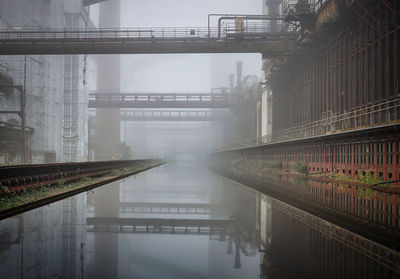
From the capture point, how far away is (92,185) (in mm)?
17156

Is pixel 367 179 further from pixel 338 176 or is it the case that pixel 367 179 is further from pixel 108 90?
pixel 108 90

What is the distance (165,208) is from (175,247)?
5543mm

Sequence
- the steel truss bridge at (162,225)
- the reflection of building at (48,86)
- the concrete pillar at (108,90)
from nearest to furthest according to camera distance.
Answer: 1. the steel truss bridge at (162,225)
2. the reflection of building at (48,86)
3. the concrete pillar at (108,90)

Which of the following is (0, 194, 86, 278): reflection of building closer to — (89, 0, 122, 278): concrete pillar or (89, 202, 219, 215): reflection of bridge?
(89, 202, 219, 215): reflection of bridge

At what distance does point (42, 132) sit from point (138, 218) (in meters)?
37.6

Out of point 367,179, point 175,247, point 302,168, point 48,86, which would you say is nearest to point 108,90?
point 48,86

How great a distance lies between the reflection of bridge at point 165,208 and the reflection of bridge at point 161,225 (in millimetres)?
1504

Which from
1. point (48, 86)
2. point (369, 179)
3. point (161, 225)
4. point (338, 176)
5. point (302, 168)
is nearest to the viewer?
point (161, 225)

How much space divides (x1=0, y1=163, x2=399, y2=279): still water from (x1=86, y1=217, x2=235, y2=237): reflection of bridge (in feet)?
0.06

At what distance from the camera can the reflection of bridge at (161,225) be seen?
730 cm

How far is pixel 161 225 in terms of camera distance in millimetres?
8047

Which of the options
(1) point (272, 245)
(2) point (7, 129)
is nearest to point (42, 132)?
(2) point (7, 129)

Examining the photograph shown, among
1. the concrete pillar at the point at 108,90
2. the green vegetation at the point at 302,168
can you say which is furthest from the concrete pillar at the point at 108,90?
the green vegetation at the point at 302,168

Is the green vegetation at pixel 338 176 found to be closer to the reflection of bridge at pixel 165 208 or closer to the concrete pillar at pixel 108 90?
the reflection of bridge at pixel 165 208
